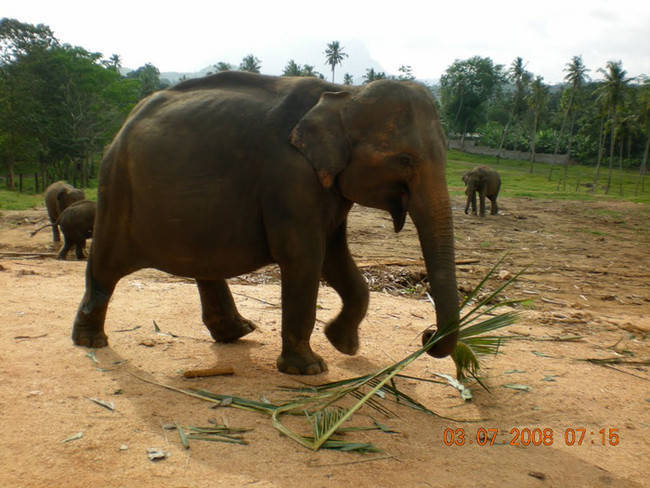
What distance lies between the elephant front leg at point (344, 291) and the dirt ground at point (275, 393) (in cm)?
20

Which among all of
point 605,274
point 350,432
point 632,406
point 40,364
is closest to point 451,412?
point 350,432

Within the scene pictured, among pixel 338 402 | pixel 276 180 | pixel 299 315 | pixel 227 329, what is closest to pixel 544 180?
pixel 227 329

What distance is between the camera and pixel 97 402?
3375mm

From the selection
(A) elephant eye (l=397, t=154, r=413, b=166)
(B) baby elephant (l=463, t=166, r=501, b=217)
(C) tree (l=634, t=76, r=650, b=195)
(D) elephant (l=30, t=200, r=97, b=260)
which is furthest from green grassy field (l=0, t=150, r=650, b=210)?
(A) elephant eye (l=397, t=154, r=413, b=166)

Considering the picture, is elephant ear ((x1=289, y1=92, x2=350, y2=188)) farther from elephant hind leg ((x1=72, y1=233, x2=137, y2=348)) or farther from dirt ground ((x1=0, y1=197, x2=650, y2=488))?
elephant hind leg ((x1=72, y1=233, x2=137, y2=348))

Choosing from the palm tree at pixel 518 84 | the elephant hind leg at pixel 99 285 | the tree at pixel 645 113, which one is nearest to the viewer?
the elephant hind leg at pixel 99 285

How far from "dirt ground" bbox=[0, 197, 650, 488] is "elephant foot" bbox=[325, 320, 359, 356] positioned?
0.39 feet

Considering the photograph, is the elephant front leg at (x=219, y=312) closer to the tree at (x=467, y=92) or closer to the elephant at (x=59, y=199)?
the elephant at (x=59, y=199)

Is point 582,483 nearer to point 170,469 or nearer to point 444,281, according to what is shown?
point 444,281

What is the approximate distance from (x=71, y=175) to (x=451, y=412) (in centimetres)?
4365

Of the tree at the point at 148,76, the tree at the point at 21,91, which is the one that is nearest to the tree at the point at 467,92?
the tree at the point at 148,76

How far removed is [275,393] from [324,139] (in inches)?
71.2

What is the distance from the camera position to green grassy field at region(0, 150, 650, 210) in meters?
24.6
